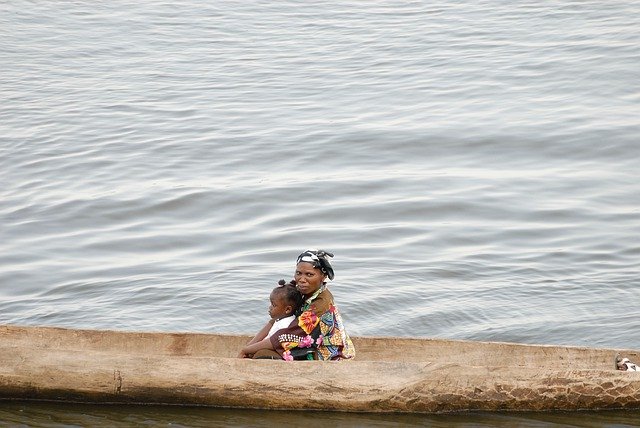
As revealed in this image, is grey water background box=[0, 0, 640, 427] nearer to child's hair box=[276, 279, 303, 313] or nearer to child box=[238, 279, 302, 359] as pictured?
child box=[238, 279, 302, 359]

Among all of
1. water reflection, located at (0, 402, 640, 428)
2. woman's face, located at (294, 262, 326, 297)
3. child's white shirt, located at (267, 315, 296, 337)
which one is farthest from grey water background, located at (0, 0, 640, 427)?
woman's face, located at (294, 262, 326, 297)

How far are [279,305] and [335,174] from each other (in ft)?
19.9

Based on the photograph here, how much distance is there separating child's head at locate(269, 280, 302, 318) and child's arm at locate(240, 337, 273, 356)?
16 cm

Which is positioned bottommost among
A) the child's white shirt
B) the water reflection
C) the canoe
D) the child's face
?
the water reflection

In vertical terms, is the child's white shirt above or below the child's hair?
below

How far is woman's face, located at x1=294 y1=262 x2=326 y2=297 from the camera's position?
607cm

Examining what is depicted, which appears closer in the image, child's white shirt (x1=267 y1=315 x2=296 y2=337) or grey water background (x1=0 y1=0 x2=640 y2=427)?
child's white shirt (x1=267 y1=315 x2=296 y2=337)

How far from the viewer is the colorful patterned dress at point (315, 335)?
20.3 feet

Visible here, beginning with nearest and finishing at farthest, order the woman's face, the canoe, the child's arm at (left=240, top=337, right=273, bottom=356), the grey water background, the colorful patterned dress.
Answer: the canoe, the woman's face, the colorful patterned dress, the child's arm at (left=240, top=337, right=273, bottom=356), the grey water background

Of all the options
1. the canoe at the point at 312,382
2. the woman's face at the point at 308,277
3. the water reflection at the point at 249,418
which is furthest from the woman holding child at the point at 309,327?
the water reflection at the point at 249,418

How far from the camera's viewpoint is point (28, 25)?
21.9 metres

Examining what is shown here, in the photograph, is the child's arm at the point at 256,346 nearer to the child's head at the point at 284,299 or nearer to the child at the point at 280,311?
the child at the point at 280,311

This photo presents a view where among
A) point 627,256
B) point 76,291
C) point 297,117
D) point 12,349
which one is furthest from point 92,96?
point 12,349

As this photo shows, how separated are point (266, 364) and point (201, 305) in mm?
2570
